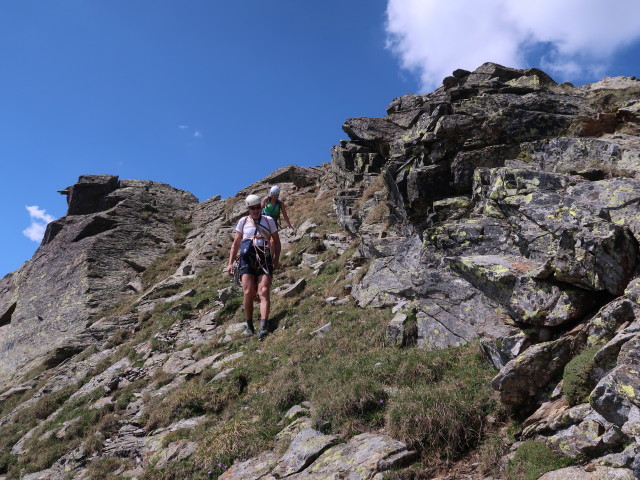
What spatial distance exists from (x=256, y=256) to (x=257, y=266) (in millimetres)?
304

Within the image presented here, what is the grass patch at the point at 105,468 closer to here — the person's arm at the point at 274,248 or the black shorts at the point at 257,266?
the black shorts at the point at 257,266

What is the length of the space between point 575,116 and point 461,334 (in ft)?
22.2

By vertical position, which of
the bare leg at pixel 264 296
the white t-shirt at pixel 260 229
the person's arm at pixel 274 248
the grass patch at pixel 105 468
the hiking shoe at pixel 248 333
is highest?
the white t-shirt at pixel 260 229

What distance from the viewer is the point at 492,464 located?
16.3 ft

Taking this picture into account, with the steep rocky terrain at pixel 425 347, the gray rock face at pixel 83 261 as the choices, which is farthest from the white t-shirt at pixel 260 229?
the gray rock face at pixel 83 261

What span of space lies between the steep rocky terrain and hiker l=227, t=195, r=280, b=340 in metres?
0.91

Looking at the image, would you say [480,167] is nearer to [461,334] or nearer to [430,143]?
[430,143]

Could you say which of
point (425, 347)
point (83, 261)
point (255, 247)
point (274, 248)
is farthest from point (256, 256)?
point (83, 261)

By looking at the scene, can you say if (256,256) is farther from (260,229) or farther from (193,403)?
(193,403)

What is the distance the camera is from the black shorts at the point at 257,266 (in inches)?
494

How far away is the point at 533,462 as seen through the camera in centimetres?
457

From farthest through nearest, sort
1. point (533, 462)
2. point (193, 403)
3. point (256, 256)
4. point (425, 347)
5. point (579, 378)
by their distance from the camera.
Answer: point (256, 256) < point (193, 403) < point (425, 347) < point (579, 378) < point (533, 462)

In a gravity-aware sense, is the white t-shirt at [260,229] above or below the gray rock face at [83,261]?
below

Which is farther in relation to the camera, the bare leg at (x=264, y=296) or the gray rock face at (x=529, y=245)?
the bare leg at (x=264, y=296)
